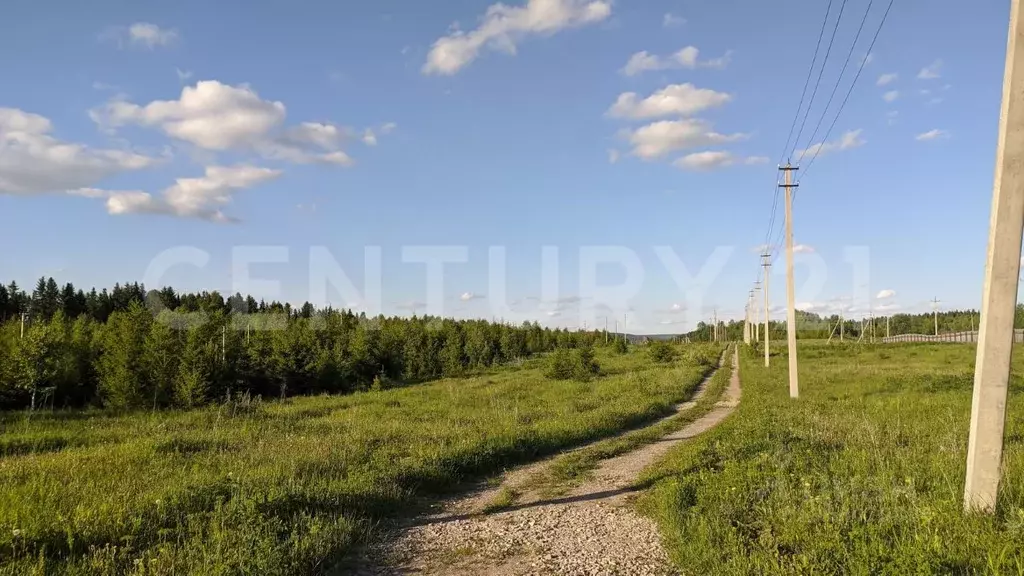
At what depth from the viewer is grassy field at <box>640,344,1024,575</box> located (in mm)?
4434

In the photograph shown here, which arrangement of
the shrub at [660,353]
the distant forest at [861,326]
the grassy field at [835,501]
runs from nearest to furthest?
the grassy field at [835,501] → the shrub at [660,353] → the distant forest at [861,326]

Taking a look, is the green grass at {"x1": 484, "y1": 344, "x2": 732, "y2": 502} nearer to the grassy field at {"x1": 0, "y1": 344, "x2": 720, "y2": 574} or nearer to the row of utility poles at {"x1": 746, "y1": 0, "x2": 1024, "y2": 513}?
the grassy field at {"x1": 0, "y1": 344, "x2": 720, "y2": 574}

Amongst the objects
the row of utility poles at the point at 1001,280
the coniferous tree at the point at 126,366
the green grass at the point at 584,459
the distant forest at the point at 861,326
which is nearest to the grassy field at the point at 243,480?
the green grass at the point at 584,459

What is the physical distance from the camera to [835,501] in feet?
19.2

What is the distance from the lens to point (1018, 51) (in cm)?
514

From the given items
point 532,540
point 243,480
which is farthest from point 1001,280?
point 243,480

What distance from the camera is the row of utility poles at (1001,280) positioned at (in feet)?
16.7

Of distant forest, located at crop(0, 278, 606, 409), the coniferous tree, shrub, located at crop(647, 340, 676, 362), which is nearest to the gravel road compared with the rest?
distant forest, located at crop(0, 278, 606, 409)

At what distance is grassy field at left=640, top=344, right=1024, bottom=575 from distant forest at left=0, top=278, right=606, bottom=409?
69.7ft

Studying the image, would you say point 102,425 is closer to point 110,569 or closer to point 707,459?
point 110,569

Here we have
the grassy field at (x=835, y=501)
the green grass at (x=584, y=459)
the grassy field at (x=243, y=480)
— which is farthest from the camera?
the green grass at (x=584, y=459)

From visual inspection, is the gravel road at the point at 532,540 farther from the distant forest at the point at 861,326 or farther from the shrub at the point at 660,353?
the distant forest at the point at 861,326

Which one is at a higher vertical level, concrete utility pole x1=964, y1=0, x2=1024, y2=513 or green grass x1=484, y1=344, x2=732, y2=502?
concrete utility pole x1=964, y1=0, x2=1024, y2=513

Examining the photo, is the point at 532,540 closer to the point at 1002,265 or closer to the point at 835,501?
the point at 835,501
